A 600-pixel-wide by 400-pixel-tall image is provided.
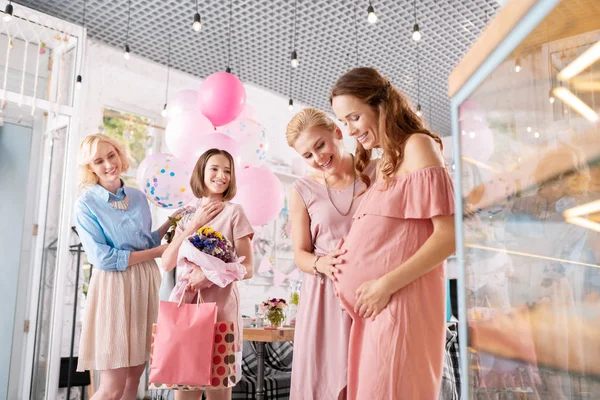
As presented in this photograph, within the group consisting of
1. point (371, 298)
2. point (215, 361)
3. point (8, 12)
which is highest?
point (8, 12)

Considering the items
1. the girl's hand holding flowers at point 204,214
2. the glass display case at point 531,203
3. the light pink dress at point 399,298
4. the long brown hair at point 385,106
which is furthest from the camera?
the girl's hand holding flowers at point 204,214

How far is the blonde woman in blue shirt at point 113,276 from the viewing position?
2295mm

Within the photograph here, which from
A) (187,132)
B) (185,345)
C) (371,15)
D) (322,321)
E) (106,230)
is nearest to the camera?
(322,321)

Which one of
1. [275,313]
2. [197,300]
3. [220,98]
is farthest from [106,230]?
[220,98]

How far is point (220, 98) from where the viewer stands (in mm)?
3252

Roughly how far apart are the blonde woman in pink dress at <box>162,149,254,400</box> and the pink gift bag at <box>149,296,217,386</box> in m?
0.14

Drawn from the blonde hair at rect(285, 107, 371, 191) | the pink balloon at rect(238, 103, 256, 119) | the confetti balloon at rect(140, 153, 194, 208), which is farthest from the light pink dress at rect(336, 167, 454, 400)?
the pink balloon at rect(238, 103, 256, 119)

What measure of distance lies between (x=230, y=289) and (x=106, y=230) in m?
0.75

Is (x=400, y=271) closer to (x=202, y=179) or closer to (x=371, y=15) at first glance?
(x=202, y=179)

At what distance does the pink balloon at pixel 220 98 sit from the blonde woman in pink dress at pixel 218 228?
1056 mm

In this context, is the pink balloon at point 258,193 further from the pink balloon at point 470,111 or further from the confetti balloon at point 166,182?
the pink balloon at point 470,111

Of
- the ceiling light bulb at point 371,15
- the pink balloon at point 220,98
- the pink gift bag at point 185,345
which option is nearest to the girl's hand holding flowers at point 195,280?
the pink gift bag at point 185,345

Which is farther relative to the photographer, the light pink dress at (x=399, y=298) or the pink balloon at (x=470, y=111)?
the light pink dress at (x=399, y=298)

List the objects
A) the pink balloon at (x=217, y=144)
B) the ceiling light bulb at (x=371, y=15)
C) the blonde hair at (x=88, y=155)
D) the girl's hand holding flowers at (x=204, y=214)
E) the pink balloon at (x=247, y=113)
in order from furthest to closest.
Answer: the pink balloon at (x=247, y=113)
the ceiling light bulb at (x=371, y=15)
the pink balloon at (x=217, y=144)
the blonde hair at (x=88, y=155)
the girl's hand holding flowers at (x=204, y=214)
